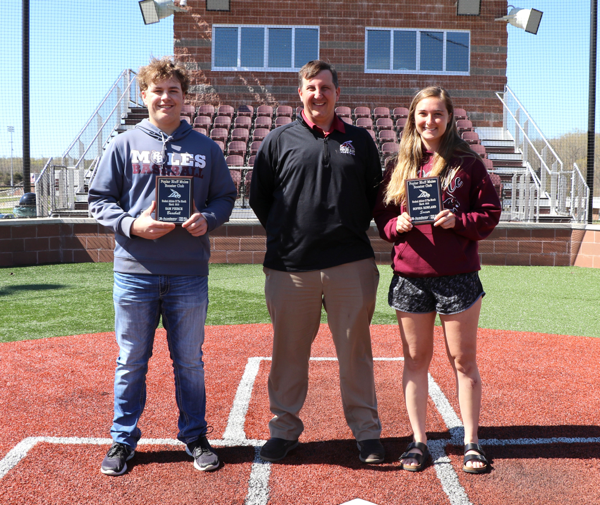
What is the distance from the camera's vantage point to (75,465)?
293 cm

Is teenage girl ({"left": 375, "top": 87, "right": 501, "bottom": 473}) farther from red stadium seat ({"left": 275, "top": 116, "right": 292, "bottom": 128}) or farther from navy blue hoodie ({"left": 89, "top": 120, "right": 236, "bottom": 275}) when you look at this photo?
red stadium seat ({"left": 275, "top": 116, "right": 292, "bottom": 128})

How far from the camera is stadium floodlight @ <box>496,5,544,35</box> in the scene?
58.8 ft

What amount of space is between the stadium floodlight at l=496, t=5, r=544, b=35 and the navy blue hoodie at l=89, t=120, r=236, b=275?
18.5m

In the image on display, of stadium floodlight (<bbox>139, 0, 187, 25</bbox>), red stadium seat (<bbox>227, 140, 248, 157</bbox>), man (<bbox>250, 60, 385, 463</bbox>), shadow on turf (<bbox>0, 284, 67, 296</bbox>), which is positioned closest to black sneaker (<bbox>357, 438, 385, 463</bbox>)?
man (<bbox>250, 60, 385, 463</bbox>)

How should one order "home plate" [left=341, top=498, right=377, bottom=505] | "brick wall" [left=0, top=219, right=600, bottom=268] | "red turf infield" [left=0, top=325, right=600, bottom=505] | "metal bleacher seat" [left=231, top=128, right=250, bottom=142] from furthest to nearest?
"metal bleacher seat" [left=231, top=128, right=250, bottom=142] → "brick wall" [left=0, top=219, right=600, bottom=268] → "red turf infield" [left=0, top=325, right=600, bottom=505] → "home plate" [left=341, top=498, right=377, bottom=505]

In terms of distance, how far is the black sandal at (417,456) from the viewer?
9.45 ft

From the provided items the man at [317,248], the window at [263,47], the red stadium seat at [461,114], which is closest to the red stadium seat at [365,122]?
the red stadium seat at [461,114]

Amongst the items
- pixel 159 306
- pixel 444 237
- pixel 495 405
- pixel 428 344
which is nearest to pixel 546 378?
pixel 495 405

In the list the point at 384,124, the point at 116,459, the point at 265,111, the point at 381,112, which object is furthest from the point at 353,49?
the point at 116,459

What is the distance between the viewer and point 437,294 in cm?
287

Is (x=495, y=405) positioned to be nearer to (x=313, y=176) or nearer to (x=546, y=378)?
(x=546, y=378)

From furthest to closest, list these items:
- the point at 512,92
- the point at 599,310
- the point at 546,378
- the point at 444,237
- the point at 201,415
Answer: the point at 512,92
the point at 599,310
the point at 546,378
the point at 201,415
the point at 444,237

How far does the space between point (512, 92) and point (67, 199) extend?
13.1 m

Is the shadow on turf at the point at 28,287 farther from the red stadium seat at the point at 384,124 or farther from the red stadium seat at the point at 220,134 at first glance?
the red stadium seat at the point at 384,124
